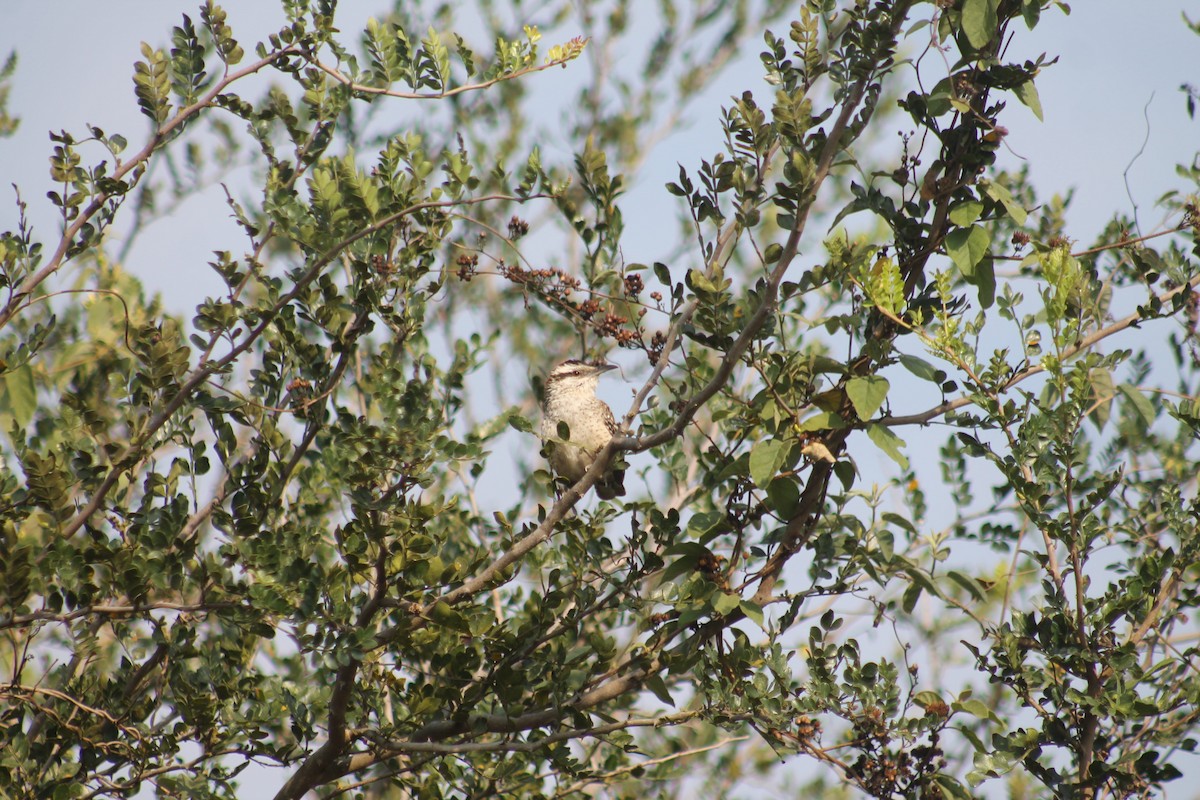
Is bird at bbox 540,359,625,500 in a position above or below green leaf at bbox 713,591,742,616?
above

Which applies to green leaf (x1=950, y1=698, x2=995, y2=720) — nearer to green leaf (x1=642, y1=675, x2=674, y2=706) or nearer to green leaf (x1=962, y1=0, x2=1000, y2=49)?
green leaf (x1=642, y1=675, x2=674, y2=706)

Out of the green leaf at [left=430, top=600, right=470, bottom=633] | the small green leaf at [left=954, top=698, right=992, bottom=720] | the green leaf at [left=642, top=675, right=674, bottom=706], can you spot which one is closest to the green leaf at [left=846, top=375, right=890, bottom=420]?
the small green leaf at [left=954, top=698, right=992, bottom=720]

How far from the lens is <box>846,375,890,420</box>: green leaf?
114 inches

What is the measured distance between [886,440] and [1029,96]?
994mm

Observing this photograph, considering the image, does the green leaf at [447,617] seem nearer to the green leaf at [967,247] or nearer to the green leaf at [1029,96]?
the green leaf at [967,247]

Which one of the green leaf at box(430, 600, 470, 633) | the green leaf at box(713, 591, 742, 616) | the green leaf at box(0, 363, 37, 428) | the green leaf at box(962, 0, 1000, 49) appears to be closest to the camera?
the green leaf at box(962, 0, 1000, 49)

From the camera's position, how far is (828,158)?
3.05 metres

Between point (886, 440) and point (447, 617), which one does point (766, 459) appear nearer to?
point (886, 440)

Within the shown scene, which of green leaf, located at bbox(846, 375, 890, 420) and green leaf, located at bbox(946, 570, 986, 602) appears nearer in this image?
green leaf, located at bbox(846, 375, 890, 420)

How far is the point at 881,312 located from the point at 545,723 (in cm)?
158

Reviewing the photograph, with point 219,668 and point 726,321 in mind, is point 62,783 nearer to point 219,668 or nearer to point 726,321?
point 219,668

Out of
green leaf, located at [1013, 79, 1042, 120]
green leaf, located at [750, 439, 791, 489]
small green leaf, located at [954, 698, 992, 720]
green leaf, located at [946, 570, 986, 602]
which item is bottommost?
small green leaf, located at [954, 698, 992, 720]

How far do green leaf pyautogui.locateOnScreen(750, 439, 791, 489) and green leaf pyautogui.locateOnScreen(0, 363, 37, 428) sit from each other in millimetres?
2253

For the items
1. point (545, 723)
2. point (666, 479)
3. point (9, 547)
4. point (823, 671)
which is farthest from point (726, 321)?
point (666, 479)
